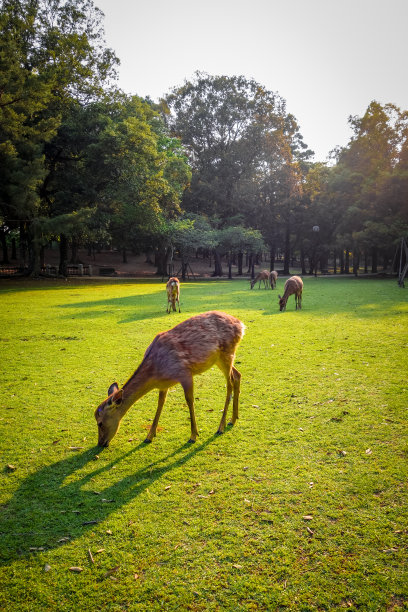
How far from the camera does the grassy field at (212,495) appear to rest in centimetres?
272

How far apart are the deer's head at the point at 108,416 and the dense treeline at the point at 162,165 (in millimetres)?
25795

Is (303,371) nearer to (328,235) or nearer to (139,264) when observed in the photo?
(328,235)

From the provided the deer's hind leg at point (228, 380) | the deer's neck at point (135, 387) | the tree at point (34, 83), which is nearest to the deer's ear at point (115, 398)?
the deer's neck at point (135, 387)

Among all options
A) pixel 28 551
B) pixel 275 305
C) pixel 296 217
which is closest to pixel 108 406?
pixel 28 551

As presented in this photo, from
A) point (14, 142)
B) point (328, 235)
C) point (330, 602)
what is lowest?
point (330, 602)

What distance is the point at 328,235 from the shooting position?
50.1 metres

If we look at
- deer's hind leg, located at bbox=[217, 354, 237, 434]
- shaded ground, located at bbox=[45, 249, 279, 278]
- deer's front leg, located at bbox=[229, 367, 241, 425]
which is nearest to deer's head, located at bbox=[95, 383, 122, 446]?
deer's hind leg, located at bbox=[217, 354, 237, 434]

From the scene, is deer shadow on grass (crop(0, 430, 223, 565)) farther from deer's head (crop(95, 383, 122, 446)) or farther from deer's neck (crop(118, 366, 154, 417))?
deer's neck (crop(118, 366, 154, 417))

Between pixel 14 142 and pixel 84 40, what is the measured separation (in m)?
11.4

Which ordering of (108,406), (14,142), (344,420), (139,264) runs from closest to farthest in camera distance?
(108,406) < (344,420) < (14,142) < (139,264)

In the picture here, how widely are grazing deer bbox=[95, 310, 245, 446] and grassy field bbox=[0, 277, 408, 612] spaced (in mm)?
436

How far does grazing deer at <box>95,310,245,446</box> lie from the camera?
14.9ft

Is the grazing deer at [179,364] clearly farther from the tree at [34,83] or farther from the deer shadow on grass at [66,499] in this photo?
the tree at [34,83]

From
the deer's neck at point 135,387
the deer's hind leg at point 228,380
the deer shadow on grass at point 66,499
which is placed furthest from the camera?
the deer's hind leg at point 228,380
